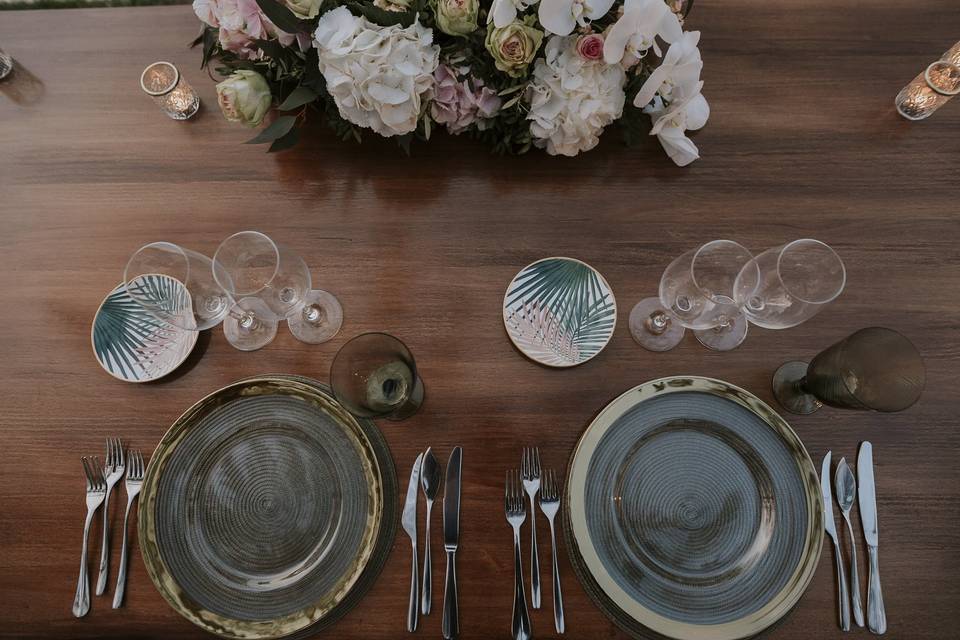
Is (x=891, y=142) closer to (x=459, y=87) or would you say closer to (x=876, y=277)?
(x=876, y=277)

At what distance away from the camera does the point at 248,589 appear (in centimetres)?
84

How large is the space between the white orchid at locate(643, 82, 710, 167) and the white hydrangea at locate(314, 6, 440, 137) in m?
0.39

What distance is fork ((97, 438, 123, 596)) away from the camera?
0.85m

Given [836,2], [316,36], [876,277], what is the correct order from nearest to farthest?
[316,36] < [876,277] < [836,2]

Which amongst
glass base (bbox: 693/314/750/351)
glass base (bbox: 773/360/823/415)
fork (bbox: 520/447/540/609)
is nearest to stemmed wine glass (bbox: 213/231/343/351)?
fork (bbox: 520/447/540/609)

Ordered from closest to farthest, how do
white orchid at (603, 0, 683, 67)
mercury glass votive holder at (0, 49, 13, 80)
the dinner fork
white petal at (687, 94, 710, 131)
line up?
white orchid at (603, 0, 683, 67) < the dinner fork < white petal at (687, 94, 710, 131) < mercury glass votive holder at (0, 49, 13, 80)

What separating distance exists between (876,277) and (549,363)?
1.96 ft

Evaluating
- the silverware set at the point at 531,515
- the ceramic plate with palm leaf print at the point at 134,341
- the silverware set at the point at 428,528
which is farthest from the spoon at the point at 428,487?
the ceramic plate with palm leaf print at the point at 134,341

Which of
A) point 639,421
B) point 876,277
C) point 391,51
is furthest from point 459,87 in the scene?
point 876,277

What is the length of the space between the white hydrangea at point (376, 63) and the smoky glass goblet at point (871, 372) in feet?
2.44

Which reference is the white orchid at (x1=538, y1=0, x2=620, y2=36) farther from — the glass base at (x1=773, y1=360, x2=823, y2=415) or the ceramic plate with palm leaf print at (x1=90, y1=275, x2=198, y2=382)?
the ceramic plate with palm leaf print at (x1=90, y1=275, x2=198, y2=382)

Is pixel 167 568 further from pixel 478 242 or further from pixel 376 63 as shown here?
pixel 376 63

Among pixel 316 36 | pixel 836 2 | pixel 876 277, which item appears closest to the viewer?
pixel 316 36

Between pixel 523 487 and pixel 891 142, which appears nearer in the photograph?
pixel 523 487
